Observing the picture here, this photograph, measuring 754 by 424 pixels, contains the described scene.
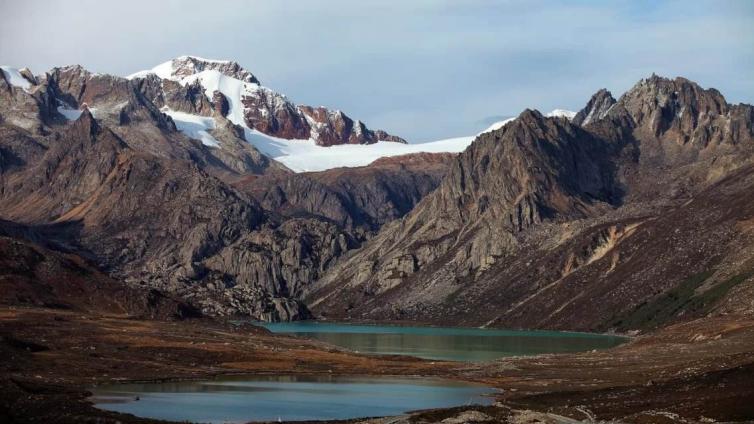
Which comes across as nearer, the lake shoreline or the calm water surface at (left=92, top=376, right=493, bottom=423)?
the lake shoreline

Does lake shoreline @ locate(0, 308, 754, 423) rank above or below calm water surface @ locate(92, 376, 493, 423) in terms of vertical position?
above

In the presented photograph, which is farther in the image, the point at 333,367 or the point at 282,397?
the point at 333,367

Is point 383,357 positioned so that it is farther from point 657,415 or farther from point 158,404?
point 657,415

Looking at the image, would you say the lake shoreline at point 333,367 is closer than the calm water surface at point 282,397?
Yes

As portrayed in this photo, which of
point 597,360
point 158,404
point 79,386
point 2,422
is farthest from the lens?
point 597,360

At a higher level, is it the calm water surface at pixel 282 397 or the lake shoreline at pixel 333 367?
the lake shoreline at pixel 333 367

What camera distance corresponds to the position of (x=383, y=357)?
188250mm

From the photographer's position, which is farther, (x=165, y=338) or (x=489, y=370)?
(x=165, y=338)

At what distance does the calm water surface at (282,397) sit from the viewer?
104438 mm

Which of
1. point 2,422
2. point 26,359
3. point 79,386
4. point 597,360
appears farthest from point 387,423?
point 597,360

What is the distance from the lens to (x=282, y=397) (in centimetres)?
12100

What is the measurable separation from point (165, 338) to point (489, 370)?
51.1 m

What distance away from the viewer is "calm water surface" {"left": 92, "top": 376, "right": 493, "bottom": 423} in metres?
104

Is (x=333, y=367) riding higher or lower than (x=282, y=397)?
higher
